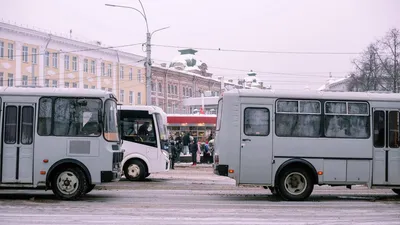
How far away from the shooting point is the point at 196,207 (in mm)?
13477

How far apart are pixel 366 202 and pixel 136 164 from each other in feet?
30.4

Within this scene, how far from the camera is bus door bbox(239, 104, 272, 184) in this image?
1497cm

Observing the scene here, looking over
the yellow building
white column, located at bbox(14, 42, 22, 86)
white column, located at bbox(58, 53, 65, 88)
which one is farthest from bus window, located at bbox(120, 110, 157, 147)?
white column, located at bbox(58, 53, 65, 88)

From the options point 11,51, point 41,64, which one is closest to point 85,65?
point 41,64

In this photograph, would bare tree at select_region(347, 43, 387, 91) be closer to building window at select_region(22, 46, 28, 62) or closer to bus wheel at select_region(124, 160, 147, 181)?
building window at select_region(22, 46, 28, 62)

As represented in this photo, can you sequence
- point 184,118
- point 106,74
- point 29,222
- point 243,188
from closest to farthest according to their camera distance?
point 29,222 < point 243,188 < point 184,118 < point 106,74

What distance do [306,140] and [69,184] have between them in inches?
250

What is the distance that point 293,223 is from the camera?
11.1m

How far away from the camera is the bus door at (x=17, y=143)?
567 inches

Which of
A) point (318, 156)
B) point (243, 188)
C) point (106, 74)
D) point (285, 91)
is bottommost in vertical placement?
point (243, 188)

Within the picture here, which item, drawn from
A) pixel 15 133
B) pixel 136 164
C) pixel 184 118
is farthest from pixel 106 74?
pixel 15 133

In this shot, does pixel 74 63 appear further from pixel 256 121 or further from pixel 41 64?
pixel 256 121

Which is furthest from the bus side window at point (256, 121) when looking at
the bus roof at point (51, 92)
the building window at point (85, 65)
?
the building window at point (85, 65)

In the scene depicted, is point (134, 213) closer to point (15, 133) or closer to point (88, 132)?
point (88, 132)
